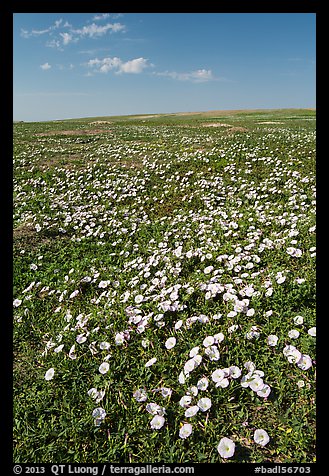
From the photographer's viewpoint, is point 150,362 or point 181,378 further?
point 150,362

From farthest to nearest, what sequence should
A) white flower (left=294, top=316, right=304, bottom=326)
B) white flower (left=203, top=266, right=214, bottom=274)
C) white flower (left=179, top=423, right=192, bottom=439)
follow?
1. white flower (left=203, top=266, right=214, bottom=274)
2. white flower (left=294, top=316, right=304, bottom=326)
3. white flower (left=179, top=423, right=192, bottom=439)

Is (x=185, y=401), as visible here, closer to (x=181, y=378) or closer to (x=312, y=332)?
(x=181, y=378)

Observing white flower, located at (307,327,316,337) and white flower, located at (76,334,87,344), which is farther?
white flower, located at (76,334,87,344)

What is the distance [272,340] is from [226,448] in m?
1.21

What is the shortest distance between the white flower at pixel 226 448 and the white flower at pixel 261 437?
0.21 meters

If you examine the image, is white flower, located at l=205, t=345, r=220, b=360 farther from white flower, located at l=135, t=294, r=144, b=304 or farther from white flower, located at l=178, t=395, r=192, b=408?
white flower, located at l=135, t=294, r=144, b=304

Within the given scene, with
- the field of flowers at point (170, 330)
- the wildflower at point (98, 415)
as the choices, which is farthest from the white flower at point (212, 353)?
the wildflower at point (98, 415)

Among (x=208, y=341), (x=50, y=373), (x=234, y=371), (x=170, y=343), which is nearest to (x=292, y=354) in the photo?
(x=234, y=371)

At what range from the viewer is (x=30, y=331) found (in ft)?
14.4

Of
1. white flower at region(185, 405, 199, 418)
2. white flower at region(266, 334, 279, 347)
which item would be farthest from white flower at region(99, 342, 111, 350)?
white flower at region(266, 334, 279, 347)

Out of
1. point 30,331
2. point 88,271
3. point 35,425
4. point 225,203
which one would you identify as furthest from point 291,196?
point 35,425

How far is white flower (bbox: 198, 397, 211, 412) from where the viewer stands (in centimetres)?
276

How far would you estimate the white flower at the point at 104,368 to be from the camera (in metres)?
3.29

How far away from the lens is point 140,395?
2.98 m
